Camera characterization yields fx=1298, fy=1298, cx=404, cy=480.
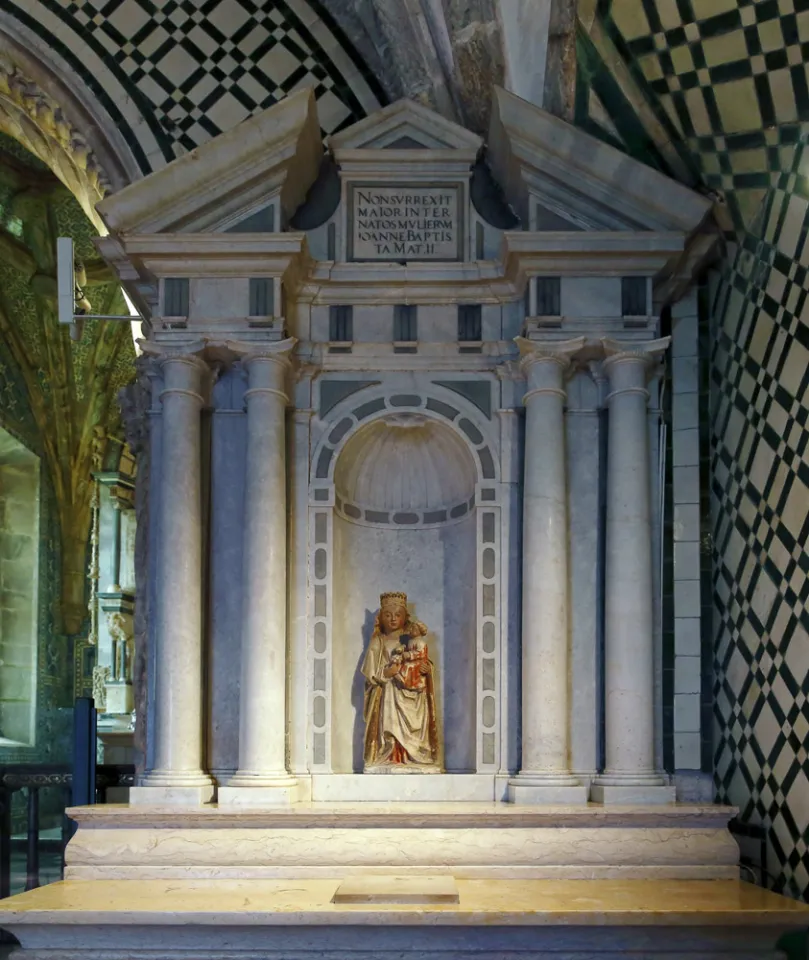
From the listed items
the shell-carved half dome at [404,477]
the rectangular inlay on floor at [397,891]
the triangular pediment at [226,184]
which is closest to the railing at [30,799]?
the shell-carved half dome at [404,477]

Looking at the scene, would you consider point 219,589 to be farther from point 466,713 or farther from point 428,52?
point 428,52

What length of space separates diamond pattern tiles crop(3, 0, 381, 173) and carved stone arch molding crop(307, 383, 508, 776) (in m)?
2.32

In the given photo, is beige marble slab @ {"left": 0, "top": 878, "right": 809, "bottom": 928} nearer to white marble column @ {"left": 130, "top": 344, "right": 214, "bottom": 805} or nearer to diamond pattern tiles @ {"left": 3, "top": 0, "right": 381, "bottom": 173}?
white marble column @ {"left": 130, "top": 344, "right": 214, "bottom": 805}

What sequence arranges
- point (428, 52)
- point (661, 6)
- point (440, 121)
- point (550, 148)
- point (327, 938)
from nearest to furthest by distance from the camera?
point (327, 938)
point (661, 6)
point (550, 148)
point (440, 121)
point (428, 52)

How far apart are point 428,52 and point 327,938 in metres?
5.49

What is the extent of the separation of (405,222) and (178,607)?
254 cm

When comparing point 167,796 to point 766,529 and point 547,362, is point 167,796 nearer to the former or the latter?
point 547,362

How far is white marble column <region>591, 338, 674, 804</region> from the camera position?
262 inches

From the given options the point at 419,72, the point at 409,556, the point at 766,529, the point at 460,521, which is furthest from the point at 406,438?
the point at 419,72

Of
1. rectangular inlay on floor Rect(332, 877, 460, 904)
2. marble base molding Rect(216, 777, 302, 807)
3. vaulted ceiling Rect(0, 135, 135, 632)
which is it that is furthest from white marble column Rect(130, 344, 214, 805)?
vaulted ceiling Rect(0, 135, 135, 632)

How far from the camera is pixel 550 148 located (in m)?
6.98

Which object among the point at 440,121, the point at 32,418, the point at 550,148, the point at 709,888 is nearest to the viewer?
the point at 709,888

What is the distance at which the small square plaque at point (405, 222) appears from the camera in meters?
7.42

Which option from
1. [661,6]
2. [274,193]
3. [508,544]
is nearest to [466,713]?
[508,544]
